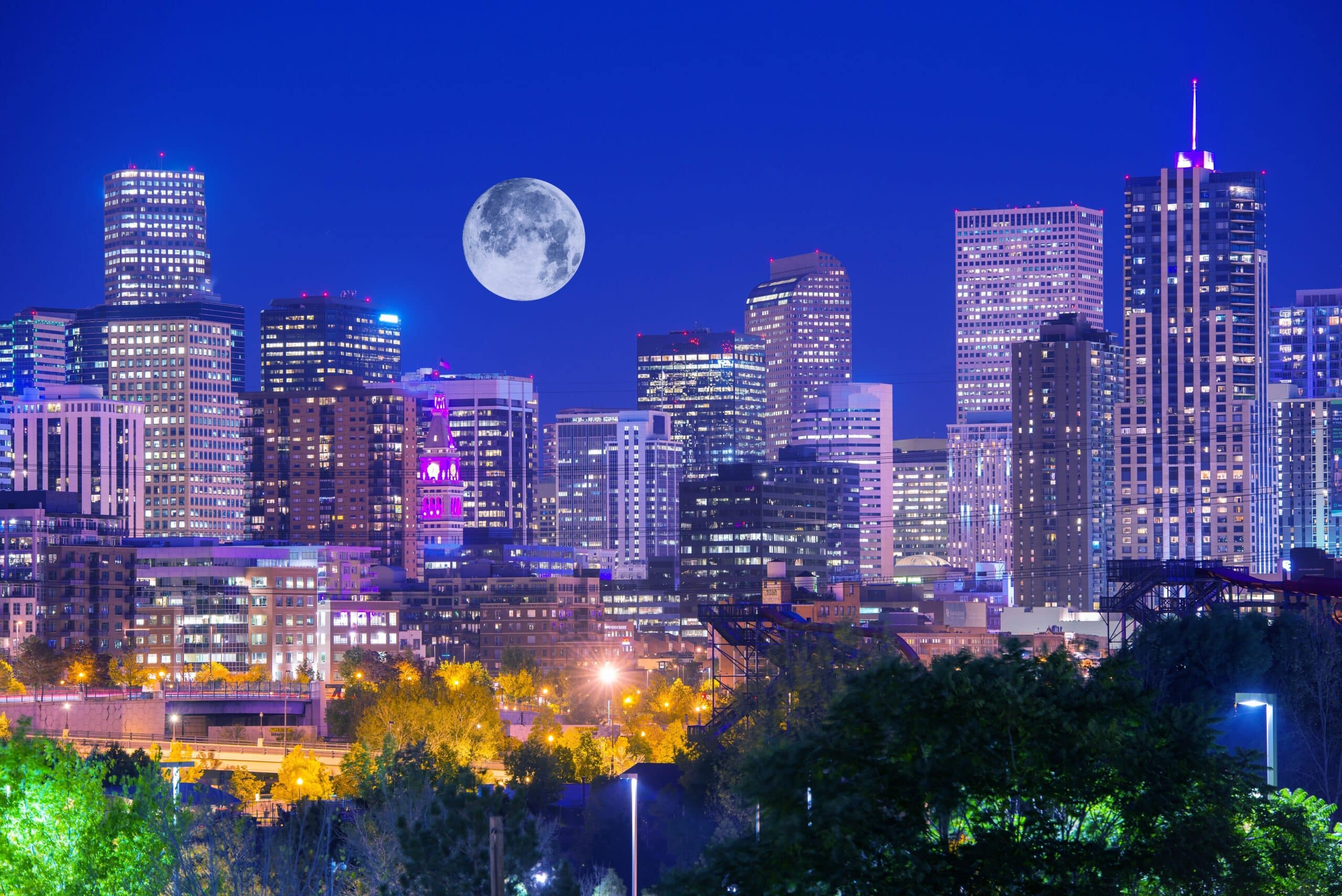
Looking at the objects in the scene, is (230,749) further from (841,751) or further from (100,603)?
(841,751)

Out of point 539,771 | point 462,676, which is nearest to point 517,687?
point 462,676

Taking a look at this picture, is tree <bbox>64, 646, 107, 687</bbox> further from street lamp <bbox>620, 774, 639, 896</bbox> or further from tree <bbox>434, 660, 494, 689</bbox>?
street lamp <bbox>620, 774, 639, 896</bbox>

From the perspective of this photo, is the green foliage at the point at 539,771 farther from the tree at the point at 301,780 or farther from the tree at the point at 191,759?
Answer: the tree at the point at 191,759

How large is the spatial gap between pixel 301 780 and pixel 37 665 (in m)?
74.3

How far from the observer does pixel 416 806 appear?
57375 mm

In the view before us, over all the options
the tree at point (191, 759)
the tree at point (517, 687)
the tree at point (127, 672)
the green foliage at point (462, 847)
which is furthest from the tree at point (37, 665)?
the green foliage at point (462, 847)

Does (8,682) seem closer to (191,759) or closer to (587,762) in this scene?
(191,759)

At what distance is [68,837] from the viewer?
1644 inches

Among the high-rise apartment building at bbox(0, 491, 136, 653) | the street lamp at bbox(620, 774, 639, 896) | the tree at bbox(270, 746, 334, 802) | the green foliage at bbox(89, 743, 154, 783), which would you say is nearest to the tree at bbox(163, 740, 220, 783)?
the green foliage at bbox(89, 743, 154, 783)

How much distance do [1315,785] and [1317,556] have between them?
260ft

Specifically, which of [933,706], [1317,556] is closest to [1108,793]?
[933,706]

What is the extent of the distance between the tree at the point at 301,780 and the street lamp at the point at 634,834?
77.6 feet

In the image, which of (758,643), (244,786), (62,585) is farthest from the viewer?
(62,585)

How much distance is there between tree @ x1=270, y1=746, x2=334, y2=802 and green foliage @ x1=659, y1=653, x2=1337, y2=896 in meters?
73.1
